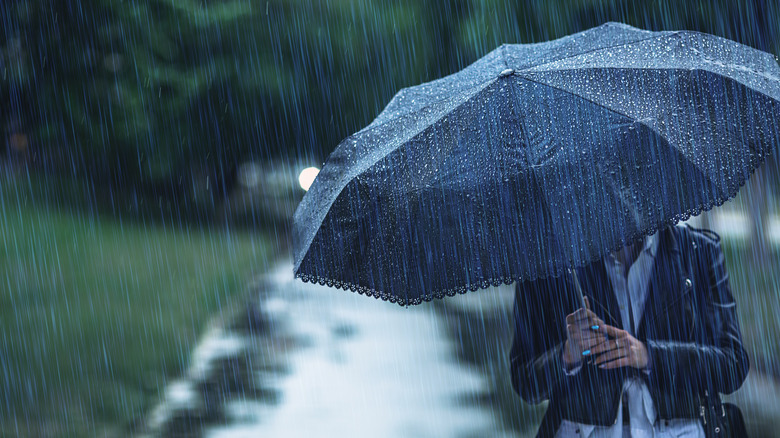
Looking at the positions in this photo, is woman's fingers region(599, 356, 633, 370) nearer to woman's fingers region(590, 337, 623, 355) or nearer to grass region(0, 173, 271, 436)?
woman's fingers region(590, 337, 623, 355)

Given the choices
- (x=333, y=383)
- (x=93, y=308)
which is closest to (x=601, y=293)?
(x=333, y=383)

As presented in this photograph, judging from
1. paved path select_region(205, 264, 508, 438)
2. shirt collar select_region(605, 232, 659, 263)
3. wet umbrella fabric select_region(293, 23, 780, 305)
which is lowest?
paved path select_region(205, 264, 508, 438)

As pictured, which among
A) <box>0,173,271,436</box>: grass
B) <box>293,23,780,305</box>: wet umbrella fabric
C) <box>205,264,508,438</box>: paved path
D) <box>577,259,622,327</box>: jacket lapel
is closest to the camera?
<box>293,23,780,305</box>: wet umbrella fabric

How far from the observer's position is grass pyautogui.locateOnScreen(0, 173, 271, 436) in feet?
26.8

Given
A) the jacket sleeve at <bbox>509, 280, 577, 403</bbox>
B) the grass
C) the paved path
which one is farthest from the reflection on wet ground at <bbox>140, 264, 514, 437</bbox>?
the jacket sleeve at <bbox>509, 280, 577, 403</bbox>

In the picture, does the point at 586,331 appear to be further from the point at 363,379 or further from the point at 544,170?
the point at 363,379

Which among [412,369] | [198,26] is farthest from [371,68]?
[412,369]

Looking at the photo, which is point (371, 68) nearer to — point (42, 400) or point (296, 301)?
point (296, 301)

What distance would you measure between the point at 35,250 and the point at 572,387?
40.3 feet

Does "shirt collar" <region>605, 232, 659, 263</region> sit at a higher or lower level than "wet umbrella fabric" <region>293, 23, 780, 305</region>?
lower

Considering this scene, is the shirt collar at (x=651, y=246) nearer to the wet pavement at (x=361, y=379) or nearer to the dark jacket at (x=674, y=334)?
the dark jacket at (x=674, y=334)

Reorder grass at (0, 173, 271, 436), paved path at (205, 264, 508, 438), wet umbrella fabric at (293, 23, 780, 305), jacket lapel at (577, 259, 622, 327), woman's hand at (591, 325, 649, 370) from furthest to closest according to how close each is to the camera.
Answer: grass at (0, 173, 271, 436) → paved path at (205, 264, 508, 438) → jacket lapel at (577, 259, 622, 327) → woman's hand at (591, 325, 649, 370) → wet umbrella fabric at (293, 23, 780, 305)

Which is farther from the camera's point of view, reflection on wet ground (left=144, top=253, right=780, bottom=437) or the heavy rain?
reflection on wet ground (left=144, top=253, right=780, bottom=437)

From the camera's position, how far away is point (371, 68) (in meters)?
15.6
